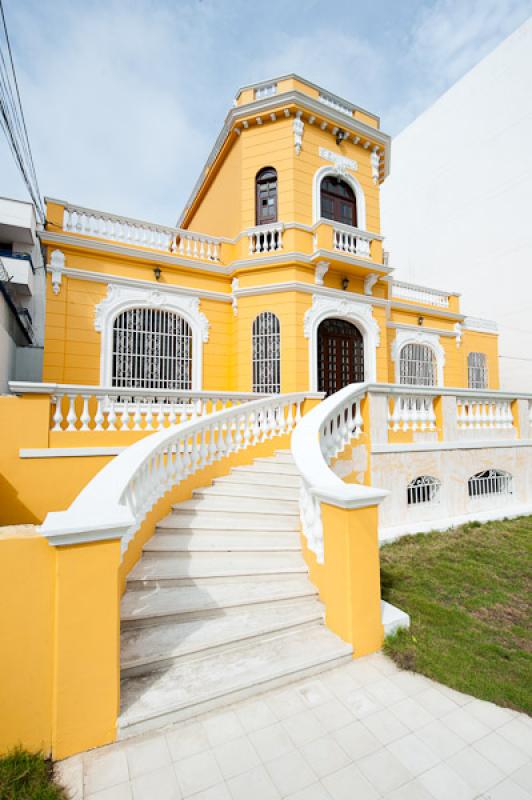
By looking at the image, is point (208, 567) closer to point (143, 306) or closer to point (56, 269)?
point (143, 306)

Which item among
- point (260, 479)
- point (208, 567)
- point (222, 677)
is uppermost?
point (260, 479)

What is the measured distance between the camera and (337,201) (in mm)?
10492

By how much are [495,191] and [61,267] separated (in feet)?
60.9

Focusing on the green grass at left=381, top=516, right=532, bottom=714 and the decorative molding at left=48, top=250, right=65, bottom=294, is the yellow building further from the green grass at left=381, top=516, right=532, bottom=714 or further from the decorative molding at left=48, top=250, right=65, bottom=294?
the green grass at left=381, top=516, right=532, bottom=714

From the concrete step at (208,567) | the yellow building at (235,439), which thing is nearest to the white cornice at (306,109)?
the yellow building at (235,439)

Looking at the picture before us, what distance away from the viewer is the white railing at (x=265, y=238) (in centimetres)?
943

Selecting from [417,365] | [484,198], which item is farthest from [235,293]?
[484,198]

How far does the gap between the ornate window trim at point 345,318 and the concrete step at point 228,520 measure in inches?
197

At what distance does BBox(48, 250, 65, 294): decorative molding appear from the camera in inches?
314

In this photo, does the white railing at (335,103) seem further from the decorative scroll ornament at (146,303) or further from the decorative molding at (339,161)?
the decorative scroll ornament at (146,303)

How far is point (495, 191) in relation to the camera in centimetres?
1667

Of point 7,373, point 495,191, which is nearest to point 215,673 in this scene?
point 7,373

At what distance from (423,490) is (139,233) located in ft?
28.4

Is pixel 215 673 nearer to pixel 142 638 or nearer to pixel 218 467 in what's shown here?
pixel 142 638
